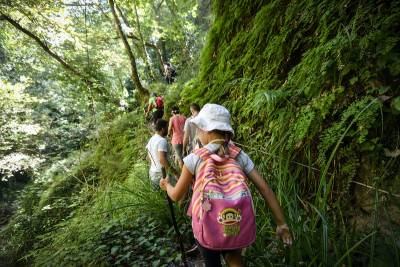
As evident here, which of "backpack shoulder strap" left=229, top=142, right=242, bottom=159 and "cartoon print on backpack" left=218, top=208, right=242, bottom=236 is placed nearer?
"cartoon print on backpack" left=218, top=208, right=242, bottom=236

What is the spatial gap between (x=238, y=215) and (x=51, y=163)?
15803mm

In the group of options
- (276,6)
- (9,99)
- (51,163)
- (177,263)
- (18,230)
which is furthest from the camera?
(51,163)

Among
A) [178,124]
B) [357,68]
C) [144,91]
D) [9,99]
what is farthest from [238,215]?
[9,99]

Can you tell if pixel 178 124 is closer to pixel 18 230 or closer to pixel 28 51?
pixel 18 230

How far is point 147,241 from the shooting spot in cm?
379

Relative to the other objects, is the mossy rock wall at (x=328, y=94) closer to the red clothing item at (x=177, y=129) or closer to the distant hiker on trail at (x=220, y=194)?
the distant hiker on trail at (x=220, y=194)

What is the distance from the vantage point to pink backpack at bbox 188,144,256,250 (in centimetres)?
166

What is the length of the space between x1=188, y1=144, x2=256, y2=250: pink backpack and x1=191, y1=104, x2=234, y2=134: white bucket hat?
32cm

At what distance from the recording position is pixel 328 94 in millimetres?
2791

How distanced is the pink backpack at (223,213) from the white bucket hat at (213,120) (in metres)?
0.32

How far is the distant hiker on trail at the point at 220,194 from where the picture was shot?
166 cm

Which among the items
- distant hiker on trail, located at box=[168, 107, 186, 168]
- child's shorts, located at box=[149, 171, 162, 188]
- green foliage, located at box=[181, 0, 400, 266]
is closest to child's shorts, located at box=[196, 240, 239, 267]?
green foliage, located at box=[181, 0, 400, 266]

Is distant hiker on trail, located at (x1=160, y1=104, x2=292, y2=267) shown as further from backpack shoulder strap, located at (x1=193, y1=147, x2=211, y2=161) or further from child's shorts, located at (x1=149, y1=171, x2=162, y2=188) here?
child's shorts, located at (x1=149, y1=171, x2=162, y2=188)

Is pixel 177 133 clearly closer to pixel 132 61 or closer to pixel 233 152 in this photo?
pixel 233 152
